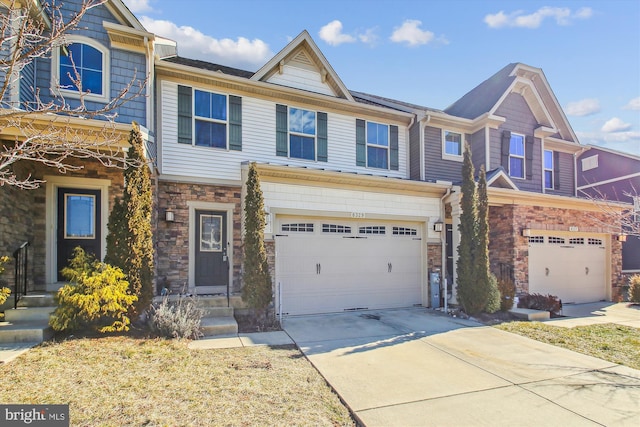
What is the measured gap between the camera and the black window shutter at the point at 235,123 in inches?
363

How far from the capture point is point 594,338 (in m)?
6.81

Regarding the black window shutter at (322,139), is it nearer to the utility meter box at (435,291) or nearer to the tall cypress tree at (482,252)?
the tall cypress tree at (482,252)

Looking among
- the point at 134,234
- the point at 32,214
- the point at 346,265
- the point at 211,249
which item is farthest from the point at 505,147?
the point at 32,214

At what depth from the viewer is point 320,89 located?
10.7 metres

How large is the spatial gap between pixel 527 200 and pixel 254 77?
347 inches

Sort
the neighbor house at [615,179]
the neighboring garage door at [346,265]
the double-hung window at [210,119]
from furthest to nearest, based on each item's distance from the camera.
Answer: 1. the neighbor house at [615,179]
2. the double-hung window at [210,119]
3. the neighboring garage door at [346,265]

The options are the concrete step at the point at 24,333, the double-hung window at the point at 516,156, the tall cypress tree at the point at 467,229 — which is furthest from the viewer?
the double-hung window at the point at 516,156

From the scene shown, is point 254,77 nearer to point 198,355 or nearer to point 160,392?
point 198,355

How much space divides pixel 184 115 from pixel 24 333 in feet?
18.4

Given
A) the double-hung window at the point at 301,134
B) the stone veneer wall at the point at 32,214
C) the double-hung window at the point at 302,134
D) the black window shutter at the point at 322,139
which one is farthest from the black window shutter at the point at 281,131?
the stone veneer wall at the point at 32,214

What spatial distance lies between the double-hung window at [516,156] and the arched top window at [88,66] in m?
12.7

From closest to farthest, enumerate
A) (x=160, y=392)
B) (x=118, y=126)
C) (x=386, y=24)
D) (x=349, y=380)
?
(x=160, y=392), (x=349, y=380), (x=118, y=126), (x=386, y=24)

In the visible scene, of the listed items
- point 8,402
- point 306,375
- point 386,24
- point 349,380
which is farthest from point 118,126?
point 386,24

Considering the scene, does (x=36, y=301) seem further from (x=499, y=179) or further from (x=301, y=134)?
(x=499, y=179)
